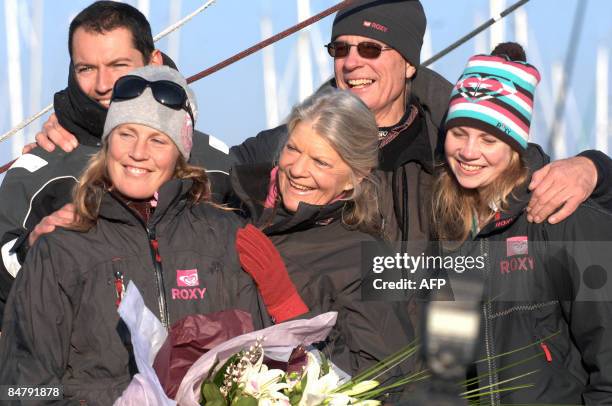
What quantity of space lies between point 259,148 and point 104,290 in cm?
171

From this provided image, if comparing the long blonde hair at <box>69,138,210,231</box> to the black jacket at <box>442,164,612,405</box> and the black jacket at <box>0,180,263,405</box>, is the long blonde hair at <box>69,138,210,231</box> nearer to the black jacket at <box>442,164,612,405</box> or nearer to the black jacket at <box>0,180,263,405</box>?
the black jacket at <box>0,180,263,405</box>

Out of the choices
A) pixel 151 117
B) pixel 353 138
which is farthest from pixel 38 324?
pixel 353 138

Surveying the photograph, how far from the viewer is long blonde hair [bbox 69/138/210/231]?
12.4 feet

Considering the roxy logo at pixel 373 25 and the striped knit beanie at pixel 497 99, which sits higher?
the roxy logo at pixel 373 25

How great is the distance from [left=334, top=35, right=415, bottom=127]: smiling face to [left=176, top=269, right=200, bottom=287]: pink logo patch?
163cm

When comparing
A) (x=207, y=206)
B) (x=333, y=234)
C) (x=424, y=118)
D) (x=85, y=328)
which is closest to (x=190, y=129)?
(x=207, y=206)

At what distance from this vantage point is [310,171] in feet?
14.0

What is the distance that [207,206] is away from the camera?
4.09 meters

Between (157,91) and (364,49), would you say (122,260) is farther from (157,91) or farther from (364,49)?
(364,49)

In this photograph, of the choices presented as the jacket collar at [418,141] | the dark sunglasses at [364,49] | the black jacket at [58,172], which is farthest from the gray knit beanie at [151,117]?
the dark sunglasses at [364,49]

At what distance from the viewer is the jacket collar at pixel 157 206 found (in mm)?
3781

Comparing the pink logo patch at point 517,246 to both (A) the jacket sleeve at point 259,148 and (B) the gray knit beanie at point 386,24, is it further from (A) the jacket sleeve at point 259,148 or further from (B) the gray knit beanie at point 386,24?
(B) the gray knit beanie at point 386,24

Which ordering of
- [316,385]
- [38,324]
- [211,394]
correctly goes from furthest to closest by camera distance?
[38,324], [316,385], [211,394]

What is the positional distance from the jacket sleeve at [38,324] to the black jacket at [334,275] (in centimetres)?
85
